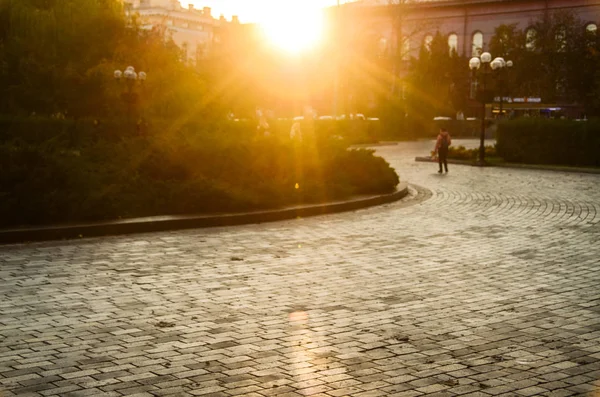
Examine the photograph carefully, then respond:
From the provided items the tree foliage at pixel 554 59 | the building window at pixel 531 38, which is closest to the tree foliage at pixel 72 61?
the tree foliage at pixel 554 59

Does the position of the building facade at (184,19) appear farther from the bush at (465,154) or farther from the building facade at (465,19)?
the bush at (465,154)

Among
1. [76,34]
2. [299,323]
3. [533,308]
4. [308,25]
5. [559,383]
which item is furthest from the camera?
[308,25]

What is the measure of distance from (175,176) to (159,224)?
282cm

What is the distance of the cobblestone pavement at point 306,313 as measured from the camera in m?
5.26

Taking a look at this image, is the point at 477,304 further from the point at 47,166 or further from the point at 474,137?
the point at 474,137

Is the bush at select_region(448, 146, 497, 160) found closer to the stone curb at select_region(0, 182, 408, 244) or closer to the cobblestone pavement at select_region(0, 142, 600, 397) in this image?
the stone curb at select_region(0, 182, 408, 244)

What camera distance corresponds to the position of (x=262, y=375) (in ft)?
17.5

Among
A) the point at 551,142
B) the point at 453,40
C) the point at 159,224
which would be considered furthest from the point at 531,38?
the point at 159,224

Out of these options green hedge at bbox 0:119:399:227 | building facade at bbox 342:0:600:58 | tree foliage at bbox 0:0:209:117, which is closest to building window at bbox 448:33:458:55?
building facade at bbox 342:0:600:58

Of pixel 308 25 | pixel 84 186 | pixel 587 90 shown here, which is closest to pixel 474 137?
pixel 587 90

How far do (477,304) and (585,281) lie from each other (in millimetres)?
1837

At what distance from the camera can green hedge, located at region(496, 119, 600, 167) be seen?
2939 cm

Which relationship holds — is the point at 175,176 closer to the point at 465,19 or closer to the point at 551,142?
the point at 551,142

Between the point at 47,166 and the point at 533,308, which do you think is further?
the point at 47,166
